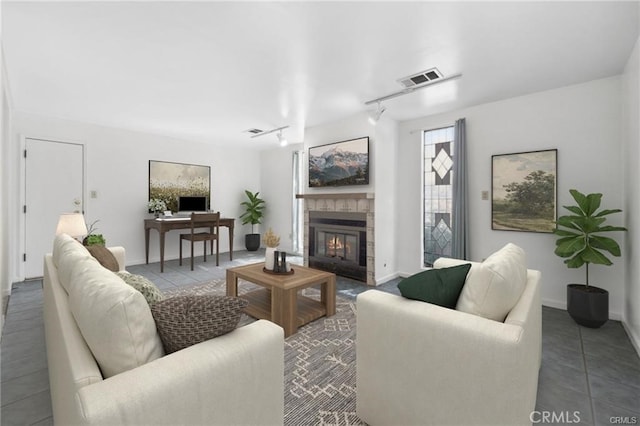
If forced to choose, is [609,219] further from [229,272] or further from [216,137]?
[216,137]

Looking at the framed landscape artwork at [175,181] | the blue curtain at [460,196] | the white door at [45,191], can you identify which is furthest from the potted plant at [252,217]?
the blue curtain at [460,196]

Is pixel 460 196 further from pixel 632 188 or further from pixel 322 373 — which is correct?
pixel 322 373

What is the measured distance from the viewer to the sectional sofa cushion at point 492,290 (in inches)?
51.6

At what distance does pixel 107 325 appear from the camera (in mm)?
890

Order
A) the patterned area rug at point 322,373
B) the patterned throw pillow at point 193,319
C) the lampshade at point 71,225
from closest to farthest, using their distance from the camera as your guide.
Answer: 1. the patterned throw pillow at point 193,319
2. the patterned area rug at point 322,373
3. the lampshade at point 71,225

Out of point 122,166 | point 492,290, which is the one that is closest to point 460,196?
point 492,290

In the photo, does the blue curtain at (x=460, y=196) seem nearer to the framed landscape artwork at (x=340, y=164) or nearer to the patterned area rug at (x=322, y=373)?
the framed landscape artwork at (x=340, y=164)

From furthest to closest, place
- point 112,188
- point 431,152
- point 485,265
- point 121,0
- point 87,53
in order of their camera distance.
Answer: point 112,188, point 431,152, point 87,53, point 121,0, point 485,265

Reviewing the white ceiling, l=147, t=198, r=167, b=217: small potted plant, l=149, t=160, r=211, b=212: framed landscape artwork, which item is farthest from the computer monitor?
the white ceiling

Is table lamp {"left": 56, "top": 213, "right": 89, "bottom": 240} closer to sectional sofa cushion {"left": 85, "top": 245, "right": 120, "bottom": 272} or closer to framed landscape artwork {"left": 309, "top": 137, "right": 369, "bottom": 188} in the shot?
sectional sofa cushion {"left": 85, "top": 245, "right": 120, "bottom": 272}

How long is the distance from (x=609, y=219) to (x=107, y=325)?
13.4ft

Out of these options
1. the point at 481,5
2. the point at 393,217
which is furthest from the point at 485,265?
the point at 393,217

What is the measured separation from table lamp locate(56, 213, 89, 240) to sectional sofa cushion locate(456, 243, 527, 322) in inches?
142

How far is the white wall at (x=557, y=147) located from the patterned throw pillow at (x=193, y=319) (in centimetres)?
352
